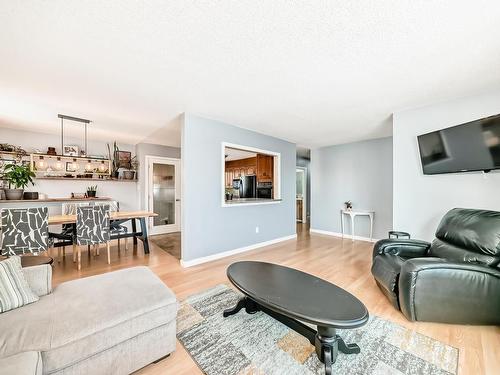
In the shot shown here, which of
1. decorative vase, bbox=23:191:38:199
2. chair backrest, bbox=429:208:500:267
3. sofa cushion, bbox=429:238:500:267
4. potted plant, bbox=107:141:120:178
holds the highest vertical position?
potted plant, bbox=107:141:120:178

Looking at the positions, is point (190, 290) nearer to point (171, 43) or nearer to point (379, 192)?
point (171, 43)

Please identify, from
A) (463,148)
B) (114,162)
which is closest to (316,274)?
(463,148)

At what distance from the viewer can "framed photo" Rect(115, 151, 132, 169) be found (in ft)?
17.5

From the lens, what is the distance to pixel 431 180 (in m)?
2.89

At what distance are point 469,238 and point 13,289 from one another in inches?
149

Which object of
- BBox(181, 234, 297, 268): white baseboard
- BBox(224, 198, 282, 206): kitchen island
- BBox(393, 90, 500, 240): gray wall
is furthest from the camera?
BBox(224, 198, 282, 206): kitchen island

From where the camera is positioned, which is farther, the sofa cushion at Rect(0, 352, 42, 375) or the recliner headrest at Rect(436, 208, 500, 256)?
the recliner headrest at Rect(436, 208, 500, 256)

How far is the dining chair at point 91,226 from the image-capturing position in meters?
3.24

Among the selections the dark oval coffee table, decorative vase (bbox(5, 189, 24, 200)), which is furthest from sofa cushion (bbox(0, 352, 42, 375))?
decorative vase (bbox(5, 189, 24, 200))

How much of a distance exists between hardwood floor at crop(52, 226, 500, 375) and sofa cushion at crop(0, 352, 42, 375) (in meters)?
0.66

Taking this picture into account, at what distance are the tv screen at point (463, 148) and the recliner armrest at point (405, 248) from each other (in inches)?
39.6

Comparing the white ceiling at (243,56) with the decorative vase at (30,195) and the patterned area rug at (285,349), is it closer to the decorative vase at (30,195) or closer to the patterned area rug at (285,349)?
the decorative vase at (30,195)

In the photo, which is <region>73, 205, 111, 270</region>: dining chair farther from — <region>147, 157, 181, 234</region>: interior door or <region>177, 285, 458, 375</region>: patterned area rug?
<region>177, 285, 458, 375</region>: patterned area rug

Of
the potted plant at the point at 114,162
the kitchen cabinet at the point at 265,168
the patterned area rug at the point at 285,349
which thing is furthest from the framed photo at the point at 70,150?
the patterned area rug at the point at 285,349
